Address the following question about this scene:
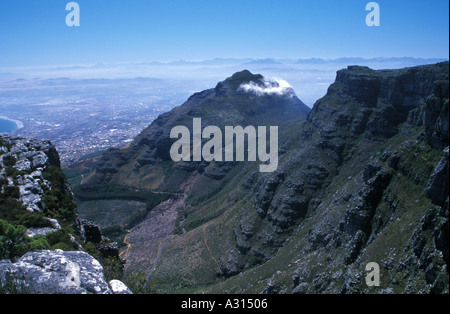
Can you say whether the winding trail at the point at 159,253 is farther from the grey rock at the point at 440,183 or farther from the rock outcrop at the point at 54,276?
the grey rock at the point at 440,183

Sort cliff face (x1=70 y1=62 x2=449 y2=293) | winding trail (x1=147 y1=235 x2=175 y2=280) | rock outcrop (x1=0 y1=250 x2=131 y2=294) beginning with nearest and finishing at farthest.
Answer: rock outcrop (x1=0 y1=250 x2=131 y2=294), cliff face (x1=70 y1=62 x2=449 y2=293), winding trail (x1=147 y1=235 x2=175 y2=280)

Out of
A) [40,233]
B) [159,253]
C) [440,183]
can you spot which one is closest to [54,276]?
[40,233]

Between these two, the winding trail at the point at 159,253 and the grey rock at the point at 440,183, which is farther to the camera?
the winding trail at the point at 159,253

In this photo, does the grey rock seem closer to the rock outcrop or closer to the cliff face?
the cliff face

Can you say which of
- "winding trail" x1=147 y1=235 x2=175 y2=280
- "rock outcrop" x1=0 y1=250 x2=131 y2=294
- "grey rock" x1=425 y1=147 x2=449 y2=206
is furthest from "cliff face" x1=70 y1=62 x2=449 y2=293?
"rock outcrop" x1=0 y1=250 x2=131 y2=294

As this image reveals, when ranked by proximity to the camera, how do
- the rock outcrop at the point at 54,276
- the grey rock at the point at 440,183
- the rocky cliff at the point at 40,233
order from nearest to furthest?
the rock outcrop at the point at 54,276
the rocky cliff at the point at 40,233
the grey rock at the point at 440,183

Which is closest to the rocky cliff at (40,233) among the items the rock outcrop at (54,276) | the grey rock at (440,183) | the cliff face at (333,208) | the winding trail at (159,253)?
the rock outcrop at (54,276)

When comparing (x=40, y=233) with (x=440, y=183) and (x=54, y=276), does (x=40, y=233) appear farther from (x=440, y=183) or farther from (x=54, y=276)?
(x=440, y=183)
